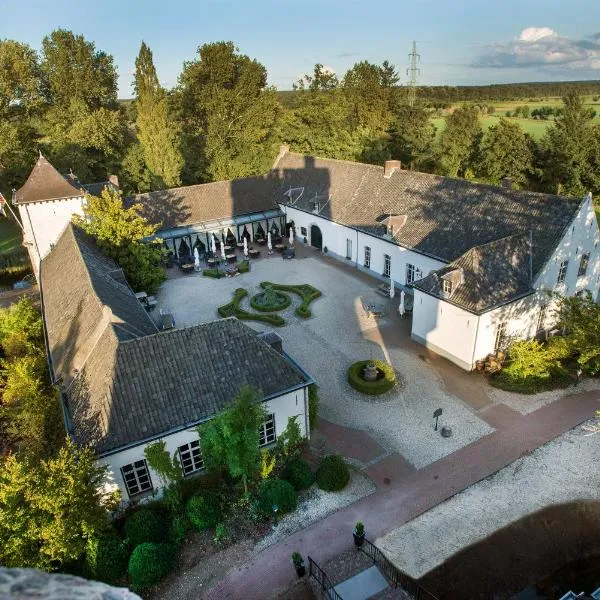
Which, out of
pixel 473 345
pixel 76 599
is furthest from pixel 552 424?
pixel 76 599

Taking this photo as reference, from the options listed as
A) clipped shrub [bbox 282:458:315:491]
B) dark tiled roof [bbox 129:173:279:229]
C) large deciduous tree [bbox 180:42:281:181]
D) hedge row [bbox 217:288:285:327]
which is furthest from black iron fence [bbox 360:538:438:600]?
large deciduous tree [bbox 180:42:281:181]

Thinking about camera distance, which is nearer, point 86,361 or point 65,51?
point 86,361

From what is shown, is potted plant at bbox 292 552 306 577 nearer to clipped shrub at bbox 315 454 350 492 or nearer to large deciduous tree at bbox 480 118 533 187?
clipped shrub at bbox 315 454 350 492

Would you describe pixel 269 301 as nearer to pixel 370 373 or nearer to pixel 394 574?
pixel 370 373

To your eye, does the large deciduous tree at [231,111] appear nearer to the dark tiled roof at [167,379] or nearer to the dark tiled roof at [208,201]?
the dark tiled roof at [208,201]

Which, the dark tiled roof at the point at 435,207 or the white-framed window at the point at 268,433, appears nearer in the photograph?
the white-framed window at the point at 268,433

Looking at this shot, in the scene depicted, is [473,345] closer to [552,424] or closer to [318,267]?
[552,424]

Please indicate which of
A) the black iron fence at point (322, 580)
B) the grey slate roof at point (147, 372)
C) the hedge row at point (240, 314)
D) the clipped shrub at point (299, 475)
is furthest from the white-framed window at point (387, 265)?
the black iron fence at point (322, 580)
